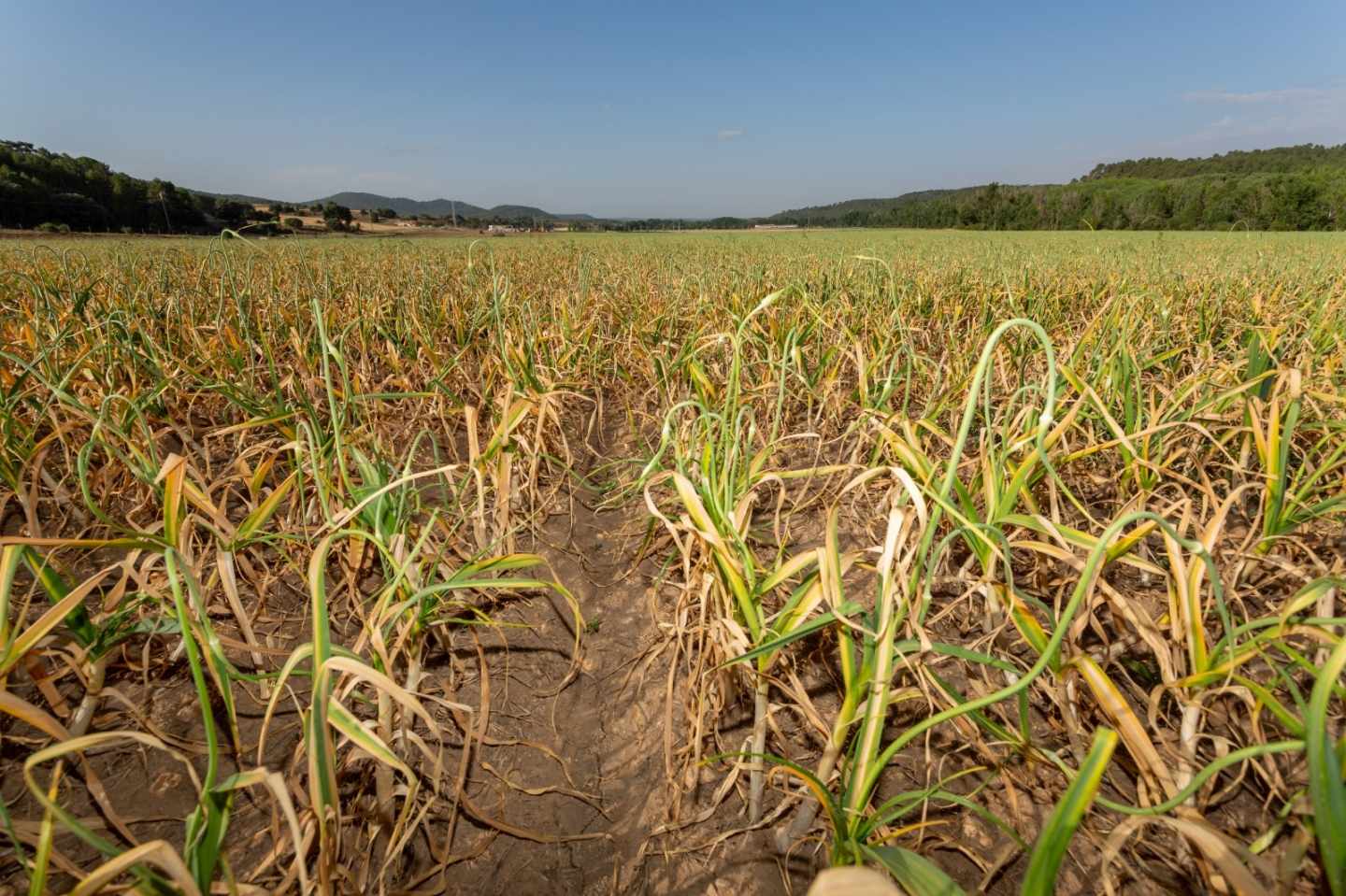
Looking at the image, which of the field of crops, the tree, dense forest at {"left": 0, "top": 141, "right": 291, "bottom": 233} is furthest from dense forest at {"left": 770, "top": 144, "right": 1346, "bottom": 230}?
dense forest at {"left": 0, "top": 141, "right": 291, "bottom": 233}

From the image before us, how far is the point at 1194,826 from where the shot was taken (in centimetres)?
59

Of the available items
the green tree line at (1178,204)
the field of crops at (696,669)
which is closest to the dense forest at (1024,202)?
the green tree line at (1178,204)

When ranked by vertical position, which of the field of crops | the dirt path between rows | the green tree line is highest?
the green tree line

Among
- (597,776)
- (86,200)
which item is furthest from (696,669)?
(86,200)

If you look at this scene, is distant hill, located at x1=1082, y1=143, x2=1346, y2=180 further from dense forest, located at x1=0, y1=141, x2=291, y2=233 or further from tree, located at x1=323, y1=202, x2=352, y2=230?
dense forest, located at x1=0, y1=141, x2=291, y2=233

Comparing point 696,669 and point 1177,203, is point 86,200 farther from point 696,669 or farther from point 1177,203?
point 1177,203

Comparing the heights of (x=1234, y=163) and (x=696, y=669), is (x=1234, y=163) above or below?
above

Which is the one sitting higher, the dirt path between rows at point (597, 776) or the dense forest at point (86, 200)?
the dense forest at point (86, 200)

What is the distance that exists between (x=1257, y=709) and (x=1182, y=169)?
60.0 m

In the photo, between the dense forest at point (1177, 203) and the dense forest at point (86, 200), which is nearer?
the dense forest at point (1177, 203)

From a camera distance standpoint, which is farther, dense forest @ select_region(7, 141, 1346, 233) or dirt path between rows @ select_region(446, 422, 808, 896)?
dense forest @ select_region(7, 141, 1346, 233)

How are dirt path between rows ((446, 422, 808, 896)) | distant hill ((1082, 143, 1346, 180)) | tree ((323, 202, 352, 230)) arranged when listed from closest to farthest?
dirt path between rows ((446, 422, 808, 896)), tree ((323, 202, 352, 230)), distant hill ((1082, 143, 1346, 180))

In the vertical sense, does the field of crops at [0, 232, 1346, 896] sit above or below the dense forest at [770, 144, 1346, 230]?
below

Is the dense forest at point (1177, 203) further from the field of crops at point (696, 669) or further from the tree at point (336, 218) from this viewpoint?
the tree at point (336, 218)
